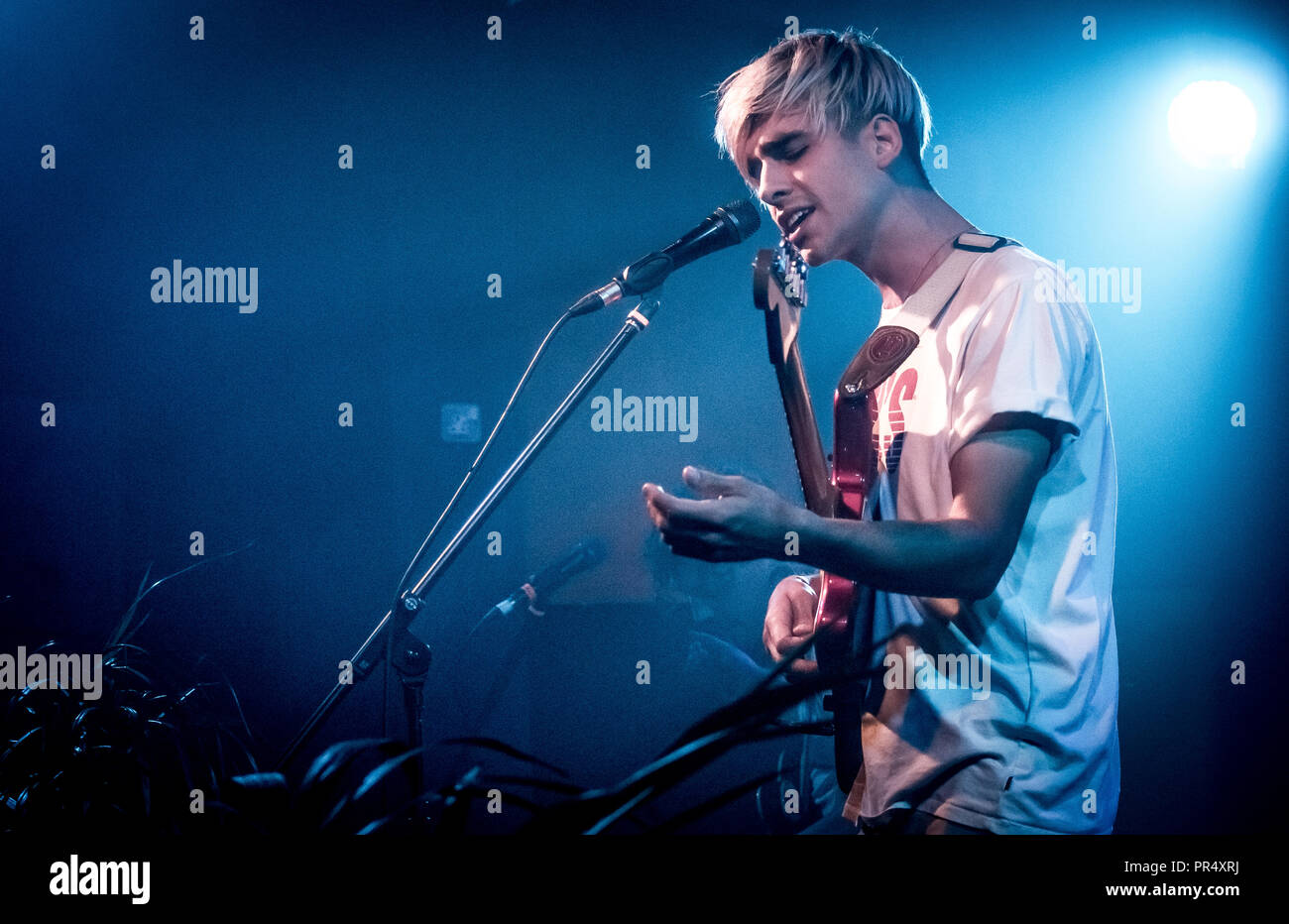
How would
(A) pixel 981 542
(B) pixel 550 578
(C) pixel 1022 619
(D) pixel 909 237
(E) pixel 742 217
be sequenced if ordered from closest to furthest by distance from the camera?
(A) pixel 981 542 < (C) pixel 1022 619 < (D) pixel 909 237 < (E) pixel 742 217 < (B) pixel 550 578

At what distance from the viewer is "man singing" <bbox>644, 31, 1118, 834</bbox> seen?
3.28 ft

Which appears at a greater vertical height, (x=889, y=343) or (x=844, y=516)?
(x=889, y=343)

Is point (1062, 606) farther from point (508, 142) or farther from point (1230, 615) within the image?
point (508, 142)

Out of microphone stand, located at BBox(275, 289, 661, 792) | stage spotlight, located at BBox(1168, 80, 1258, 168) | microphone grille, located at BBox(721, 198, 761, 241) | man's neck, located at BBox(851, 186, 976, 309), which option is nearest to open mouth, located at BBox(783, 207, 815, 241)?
man's neck, located at BBox(851, 186, 976, 309)

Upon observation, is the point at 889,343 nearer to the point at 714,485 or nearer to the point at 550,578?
the point at 714,485

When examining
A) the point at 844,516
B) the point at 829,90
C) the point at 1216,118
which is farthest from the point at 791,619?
the point at 1216,118

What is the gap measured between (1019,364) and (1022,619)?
13.3 inches

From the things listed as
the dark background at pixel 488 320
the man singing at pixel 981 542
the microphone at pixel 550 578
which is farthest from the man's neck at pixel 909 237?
the microphone at pixel 550 578

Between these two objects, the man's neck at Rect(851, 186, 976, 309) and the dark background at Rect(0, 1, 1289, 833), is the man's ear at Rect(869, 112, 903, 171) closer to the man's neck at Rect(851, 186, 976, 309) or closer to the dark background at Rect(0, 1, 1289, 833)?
the man's neck at Rect(851, 186, 976, 309)

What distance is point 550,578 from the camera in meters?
2.36

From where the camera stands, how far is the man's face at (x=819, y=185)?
1.36 m

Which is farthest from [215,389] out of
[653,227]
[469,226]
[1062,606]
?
[1062,606]

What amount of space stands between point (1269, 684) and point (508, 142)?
2.62 metres

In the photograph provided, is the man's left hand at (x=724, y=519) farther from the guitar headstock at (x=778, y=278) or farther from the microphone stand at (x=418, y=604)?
the microphone stand at (x=418, y=604)
